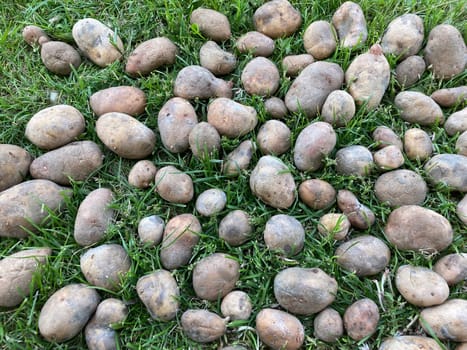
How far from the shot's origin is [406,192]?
2.03m

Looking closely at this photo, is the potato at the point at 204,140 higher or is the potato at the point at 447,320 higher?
the potato at the point at 204,140

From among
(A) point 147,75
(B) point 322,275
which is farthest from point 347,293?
(A) point 147,75

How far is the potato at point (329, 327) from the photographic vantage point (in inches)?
70.2

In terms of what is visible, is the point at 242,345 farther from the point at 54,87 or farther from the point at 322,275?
the point at 54,87

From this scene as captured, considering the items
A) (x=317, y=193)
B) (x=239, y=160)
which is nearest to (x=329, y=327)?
(x=317, y=193)

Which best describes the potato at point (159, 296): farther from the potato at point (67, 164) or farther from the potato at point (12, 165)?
the potato at point (12, 165)

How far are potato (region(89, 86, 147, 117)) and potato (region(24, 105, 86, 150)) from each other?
12 centimetres

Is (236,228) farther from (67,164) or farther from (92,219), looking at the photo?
(67,164)

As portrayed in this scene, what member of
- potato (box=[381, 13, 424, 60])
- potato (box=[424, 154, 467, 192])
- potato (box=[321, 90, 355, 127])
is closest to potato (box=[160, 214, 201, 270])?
potato (box=[321, 90, 355, 127])

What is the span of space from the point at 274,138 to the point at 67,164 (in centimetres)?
101

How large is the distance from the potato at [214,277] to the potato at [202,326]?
0.30ft

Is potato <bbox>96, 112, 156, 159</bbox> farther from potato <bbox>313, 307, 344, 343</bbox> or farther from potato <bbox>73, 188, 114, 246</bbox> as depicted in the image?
potato <bbox>313, 307, 344, 343</bbox>

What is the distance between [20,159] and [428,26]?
2.34 metres

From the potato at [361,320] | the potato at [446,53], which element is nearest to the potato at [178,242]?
the potato at [361,320]
